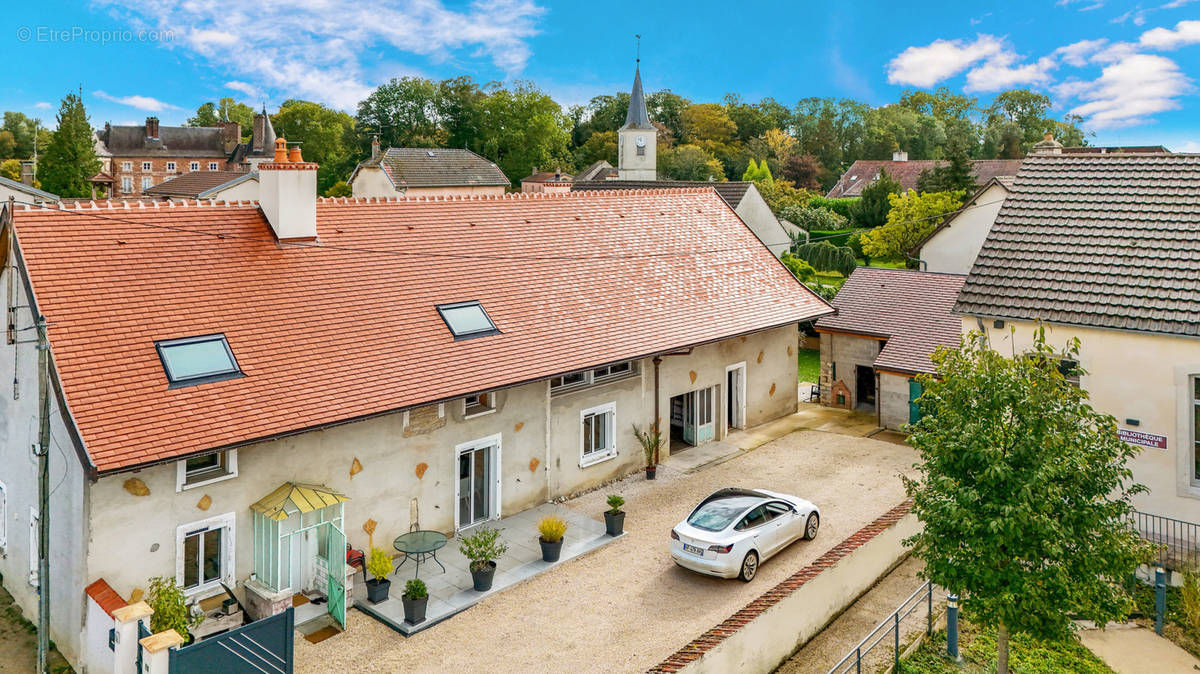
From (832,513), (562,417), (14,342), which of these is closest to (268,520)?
(14,342)

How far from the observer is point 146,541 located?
41.6 ft

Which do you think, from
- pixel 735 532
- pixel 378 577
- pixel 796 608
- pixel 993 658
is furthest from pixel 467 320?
pixel 993 658

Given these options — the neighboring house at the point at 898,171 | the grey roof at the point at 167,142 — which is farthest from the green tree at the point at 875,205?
the grey roof at the point at 167,142

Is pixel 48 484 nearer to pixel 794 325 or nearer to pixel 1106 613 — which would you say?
pixel 1106 613

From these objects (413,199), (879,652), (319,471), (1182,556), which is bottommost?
(879,652)

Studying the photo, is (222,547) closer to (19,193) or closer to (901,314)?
(901,314)

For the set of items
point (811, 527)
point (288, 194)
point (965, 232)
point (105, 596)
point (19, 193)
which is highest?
point (19, 193)

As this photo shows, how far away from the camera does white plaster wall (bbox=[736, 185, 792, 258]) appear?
43844 millimetres

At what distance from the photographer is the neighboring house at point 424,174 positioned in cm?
5941

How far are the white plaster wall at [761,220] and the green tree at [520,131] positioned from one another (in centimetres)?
4466

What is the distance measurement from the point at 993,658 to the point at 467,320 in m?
11.8

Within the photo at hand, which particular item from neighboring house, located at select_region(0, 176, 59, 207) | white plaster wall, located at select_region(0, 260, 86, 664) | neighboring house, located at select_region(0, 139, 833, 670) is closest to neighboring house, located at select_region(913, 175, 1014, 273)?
neighboring house, located at select_region(0, 139, 833, 670)

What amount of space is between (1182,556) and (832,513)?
6.50m

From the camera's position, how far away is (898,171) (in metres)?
78.2
